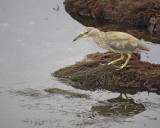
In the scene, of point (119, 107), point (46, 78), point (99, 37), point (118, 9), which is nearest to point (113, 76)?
point (99, 37)

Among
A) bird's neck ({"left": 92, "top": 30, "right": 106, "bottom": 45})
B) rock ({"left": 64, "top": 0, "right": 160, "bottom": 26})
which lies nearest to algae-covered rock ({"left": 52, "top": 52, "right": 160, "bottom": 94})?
bird's neck ({"left": 92, "top": 30, "right": 106, "bottom": 45})

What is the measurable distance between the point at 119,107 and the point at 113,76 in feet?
4.35

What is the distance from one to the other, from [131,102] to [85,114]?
1.31 metres

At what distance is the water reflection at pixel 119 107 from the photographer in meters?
7.71

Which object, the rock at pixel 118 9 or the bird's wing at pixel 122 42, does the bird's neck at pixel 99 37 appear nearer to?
the bird's wing at pixel 122 42

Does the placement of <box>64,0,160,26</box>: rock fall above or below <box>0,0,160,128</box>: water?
above

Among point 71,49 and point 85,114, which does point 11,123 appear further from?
point 71,49

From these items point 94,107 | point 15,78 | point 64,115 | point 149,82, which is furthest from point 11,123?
point 149,82

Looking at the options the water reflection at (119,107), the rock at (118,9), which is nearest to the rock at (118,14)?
the rock at (118,9)

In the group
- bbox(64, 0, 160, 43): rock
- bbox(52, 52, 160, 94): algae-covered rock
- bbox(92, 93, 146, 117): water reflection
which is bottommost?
bbox(92, 93, 146, 117): water reflection

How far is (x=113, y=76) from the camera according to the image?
362 inches

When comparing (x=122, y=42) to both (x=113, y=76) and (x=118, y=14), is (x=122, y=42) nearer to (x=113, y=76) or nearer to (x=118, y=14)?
(x=113, y=76)

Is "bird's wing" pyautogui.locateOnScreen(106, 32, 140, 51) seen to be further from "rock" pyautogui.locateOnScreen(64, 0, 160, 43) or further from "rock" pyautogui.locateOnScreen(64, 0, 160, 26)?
"rock" pyautogui.locateOnScreen(64, 0, 160, 26)

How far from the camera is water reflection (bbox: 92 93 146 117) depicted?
7.71 metres
